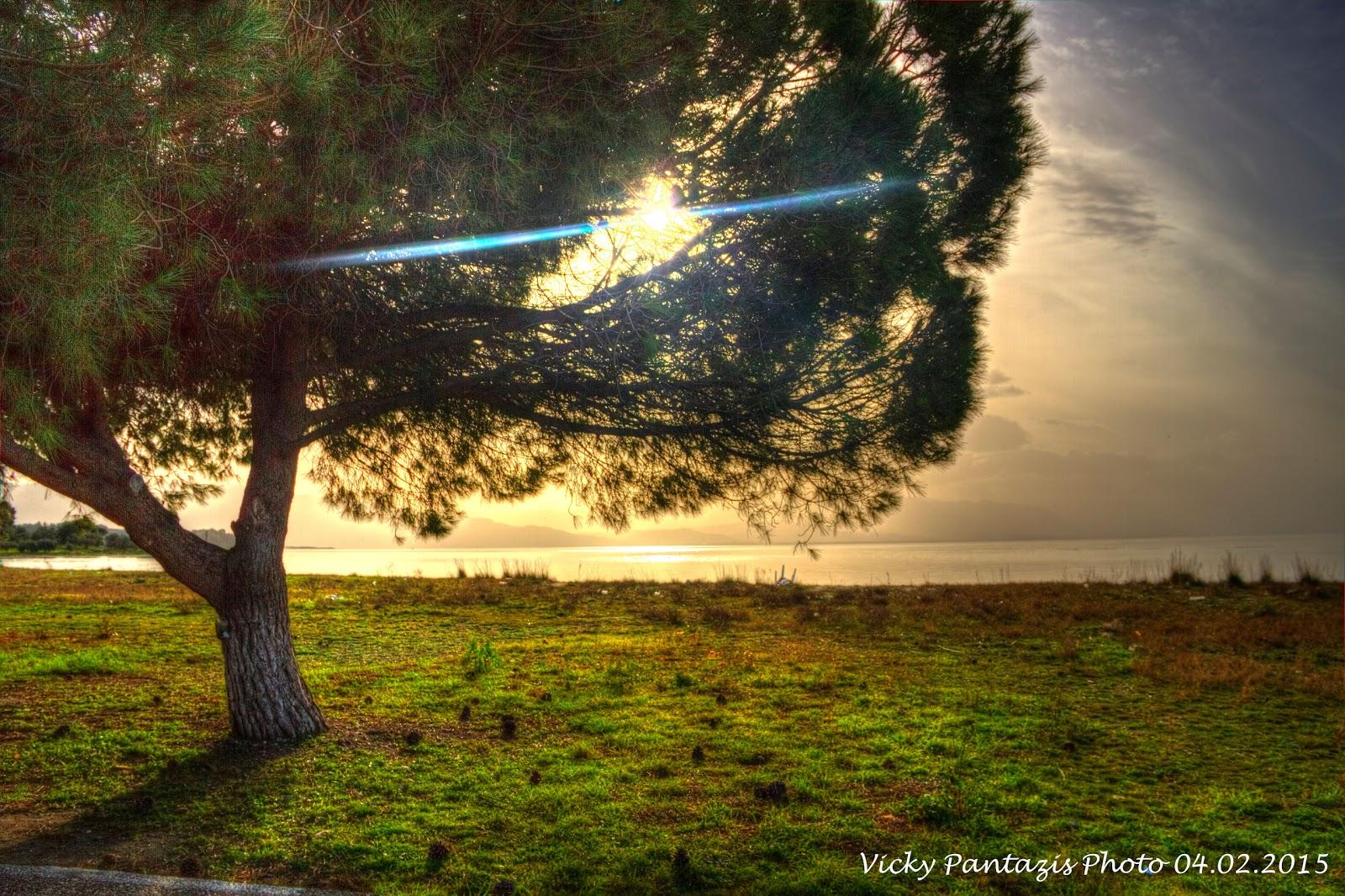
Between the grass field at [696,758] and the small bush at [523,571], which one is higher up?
the small bush at [523,571]

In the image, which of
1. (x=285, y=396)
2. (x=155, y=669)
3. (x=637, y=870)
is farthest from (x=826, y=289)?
(x=155, y=669)

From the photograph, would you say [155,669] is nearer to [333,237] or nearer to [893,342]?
[333,237]

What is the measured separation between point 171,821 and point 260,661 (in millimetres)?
1562

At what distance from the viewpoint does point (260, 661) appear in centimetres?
602

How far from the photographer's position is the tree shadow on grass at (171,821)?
404cm

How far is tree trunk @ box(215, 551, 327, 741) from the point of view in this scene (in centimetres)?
594

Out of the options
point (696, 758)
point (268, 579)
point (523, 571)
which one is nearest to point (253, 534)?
point (268, 579)

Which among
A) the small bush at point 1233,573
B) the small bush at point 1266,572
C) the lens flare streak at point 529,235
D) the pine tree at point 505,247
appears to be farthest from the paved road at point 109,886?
the small bush at point 1266,572

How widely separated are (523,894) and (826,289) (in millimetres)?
3662

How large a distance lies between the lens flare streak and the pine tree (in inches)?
1.6

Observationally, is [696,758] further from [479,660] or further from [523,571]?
[523,571]

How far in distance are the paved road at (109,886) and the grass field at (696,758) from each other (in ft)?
0.60

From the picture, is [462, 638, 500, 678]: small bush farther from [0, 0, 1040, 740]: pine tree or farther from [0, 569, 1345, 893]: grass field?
[0, 0, 1040, 740]: pine tree

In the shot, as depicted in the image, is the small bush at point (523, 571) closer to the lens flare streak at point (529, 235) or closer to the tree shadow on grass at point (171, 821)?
the tree shadow on grass at point (171, 821)
